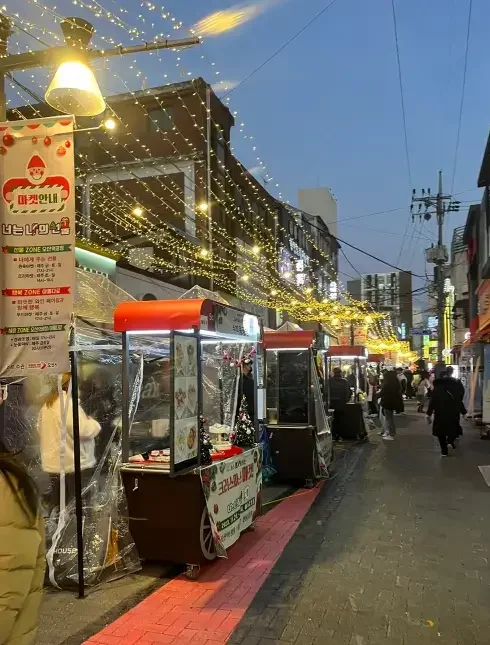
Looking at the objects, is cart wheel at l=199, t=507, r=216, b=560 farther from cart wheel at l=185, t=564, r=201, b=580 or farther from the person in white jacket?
the person in white jacket

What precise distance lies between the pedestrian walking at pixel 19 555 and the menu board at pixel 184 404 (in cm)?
309

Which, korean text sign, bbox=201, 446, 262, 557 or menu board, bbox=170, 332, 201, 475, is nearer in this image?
menu board, bbox=170, 332, 201, 475

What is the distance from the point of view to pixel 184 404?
5266 mm

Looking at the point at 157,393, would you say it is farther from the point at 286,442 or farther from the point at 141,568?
the point at 286,442

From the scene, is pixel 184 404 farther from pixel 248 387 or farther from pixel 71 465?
pixel 248 387

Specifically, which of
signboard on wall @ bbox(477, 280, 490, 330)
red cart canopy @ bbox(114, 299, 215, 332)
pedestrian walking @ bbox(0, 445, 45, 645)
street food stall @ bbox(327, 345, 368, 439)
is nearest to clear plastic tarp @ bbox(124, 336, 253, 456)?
red cart canopy @ bbox(114, 299, 215, 332)

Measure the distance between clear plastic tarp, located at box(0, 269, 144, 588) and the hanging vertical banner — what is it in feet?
3.17

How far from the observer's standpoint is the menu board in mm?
5004

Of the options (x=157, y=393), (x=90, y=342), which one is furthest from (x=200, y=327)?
(x=157, y=393)

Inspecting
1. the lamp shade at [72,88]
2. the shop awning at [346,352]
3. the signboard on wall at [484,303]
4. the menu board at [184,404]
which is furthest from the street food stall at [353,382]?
the lamp shade at [72,88]

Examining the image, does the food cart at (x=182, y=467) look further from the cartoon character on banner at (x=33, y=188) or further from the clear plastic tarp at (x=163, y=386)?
the cartoon character on banner at (x=33, y=188)

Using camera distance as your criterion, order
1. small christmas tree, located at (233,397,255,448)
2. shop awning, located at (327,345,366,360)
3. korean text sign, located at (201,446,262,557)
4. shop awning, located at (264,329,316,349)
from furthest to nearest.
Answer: shop awning, located at (327,345,366,360) < shop awning, located at (264,329,316,349) < small christmas tree, located at (233,397,255,448) < korean text sign, located at (201,446,262,557)

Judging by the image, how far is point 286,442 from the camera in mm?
9016

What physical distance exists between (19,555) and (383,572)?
4.29 meters
